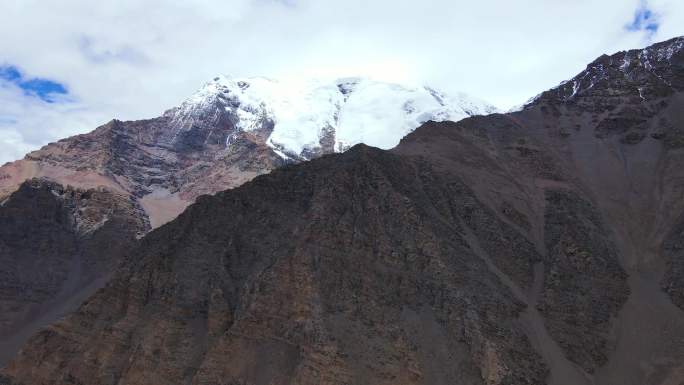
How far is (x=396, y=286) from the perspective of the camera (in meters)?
64.8

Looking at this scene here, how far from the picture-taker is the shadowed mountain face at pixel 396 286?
58.9m

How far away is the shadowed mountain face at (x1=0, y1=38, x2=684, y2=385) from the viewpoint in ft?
193

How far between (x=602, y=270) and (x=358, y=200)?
2927 centimetres

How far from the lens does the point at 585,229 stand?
82938mm

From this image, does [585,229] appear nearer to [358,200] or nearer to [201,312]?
[358,200]

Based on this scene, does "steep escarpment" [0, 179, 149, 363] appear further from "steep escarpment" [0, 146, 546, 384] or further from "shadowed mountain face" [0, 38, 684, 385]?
"shadowed mountain face" [0, 38, 684, 385]

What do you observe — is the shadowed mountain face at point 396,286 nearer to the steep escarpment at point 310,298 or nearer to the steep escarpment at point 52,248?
the steep escarpment at point 310,298

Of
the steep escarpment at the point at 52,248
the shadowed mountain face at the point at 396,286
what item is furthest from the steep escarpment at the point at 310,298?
the steep escarpment at the point at 52,248

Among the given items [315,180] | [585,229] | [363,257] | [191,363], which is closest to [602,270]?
[585,229]

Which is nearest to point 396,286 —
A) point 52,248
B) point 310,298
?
point 310,298

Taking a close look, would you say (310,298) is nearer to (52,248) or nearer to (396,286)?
(396,286)

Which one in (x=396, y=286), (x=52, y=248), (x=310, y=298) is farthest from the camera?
(x=52, y=248)

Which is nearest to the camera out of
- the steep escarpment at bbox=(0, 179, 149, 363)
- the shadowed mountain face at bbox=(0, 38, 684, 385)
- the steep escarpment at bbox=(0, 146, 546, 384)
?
the steep escarpment at bbox=(0, 146, 546, 384)

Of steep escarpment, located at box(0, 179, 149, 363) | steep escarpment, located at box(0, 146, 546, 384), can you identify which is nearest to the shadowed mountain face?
steep escarpment, located at box(0, 146, 546, 384)
